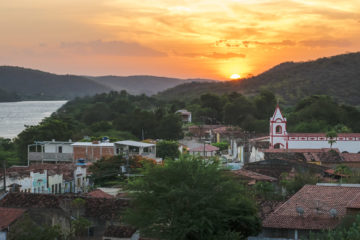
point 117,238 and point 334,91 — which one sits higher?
point 334,91

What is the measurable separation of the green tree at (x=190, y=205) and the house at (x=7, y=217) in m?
3.71

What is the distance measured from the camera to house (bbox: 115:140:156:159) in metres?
43.1

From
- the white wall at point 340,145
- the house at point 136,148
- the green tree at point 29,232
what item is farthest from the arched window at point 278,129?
the green tree at point 29,232

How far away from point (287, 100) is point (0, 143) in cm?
7824

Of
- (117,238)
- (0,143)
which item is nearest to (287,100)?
(0,143)

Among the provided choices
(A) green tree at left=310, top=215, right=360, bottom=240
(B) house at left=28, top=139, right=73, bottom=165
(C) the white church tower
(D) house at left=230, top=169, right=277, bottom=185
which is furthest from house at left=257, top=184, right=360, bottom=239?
(C) the white church tower

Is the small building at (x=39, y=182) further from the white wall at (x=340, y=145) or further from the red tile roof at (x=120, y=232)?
the white wall at (x=340, y=145)

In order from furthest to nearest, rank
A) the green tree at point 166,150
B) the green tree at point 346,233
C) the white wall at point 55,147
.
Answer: the green tree at point 166,150, the white wall at point 55,147, the green tree at point 346,233

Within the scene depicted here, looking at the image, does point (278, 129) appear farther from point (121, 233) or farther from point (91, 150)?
point (121, 233)

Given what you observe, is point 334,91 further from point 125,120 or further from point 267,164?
point 267,164

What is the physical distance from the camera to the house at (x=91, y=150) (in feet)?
140

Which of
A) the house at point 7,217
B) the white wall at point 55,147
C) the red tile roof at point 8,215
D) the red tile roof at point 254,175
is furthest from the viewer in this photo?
the white wall at point 55,147

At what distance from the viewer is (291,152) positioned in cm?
4400

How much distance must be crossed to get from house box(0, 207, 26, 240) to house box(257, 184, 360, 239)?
7650mm
